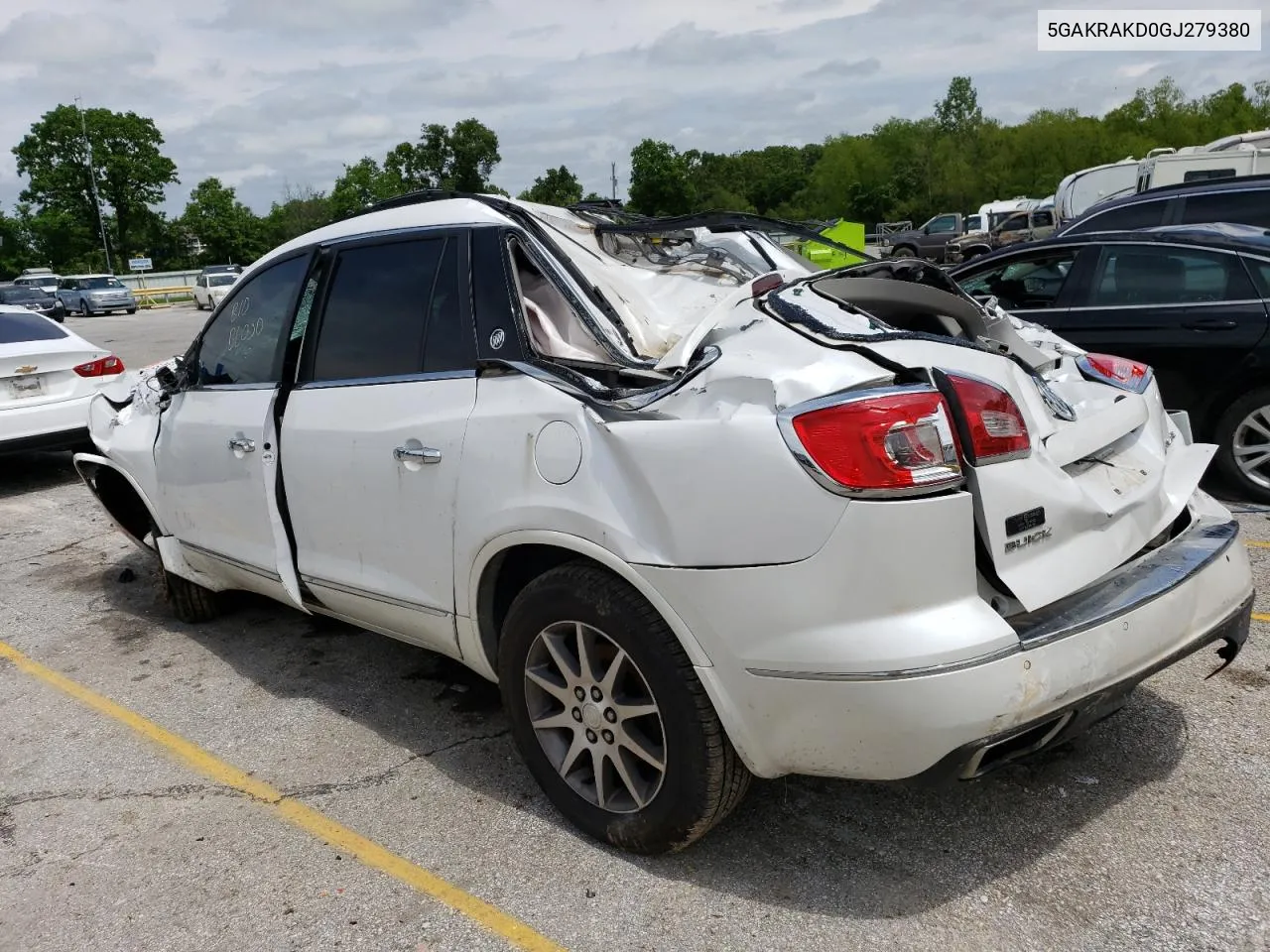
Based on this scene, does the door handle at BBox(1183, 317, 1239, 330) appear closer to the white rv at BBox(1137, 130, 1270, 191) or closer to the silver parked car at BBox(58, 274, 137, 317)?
the white rv at BBox(1137, 130, 1270, 191)

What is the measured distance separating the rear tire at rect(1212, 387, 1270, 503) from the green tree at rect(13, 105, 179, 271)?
84.8m

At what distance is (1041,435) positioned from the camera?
8.52 ft

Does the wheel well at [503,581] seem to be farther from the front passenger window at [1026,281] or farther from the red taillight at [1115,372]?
the front passenger window at [1026,281]

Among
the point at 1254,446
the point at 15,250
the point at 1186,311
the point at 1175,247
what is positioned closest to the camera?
the point at 1254,446

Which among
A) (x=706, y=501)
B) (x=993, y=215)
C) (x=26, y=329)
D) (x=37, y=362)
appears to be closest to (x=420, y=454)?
(x=706, y=501)

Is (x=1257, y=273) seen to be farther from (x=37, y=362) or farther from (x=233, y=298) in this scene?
(x=37, y=362)

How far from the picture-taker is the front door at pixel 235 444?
12.5 ft

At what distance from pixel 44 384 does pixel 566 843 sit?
742 centimetres

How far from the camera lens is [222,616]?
5129 millimetres

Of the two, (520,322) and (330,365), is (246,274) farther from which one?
(520,322)

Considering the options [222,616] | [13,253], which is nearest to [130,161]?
[13,253]

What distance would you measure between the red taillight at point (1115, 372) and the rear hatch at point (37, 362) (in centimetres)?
807

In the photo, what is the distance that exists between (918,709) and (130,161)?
90.6 m

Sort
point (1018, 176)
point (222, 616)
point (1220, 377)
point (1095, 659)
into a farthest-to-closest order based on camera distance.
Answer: point (1018, 176), point (1220, 377), point (222, 616), point (1095, 659)
